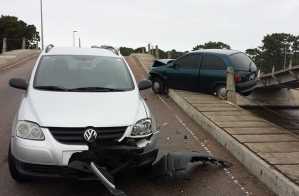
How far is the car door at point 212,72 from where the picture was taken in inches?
597

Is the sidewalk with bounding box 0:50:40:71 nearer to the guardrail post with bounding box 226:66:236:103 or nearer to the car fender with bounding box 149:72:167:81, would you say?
the car fender with bounding box 149:72:167:81

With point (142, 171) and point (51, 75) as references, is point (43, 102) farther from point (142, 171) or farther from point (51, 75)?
point (142, 171)

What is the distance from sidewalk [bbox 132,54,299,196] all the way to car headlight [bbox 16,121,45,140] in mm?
2992

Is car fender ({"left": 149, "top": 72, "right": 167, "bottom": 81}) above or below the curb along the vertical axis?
above

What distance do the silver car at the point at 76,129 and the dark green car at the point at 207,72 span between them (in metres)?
8.39

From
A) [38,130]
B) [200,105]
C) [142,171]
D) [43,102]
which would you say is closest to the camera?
[38,130]

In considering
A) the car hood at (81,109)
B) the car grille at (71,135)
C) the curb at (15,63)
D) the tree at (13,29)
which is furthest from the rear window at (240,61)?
the tree at (13,29)

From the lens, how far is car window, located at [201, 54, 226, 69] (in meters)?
15.3

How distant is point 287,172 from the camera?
646cm

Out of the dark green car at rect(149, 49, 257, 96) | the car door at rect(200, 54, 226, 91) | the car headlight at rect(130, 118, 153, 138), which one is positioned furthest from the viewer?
the car door at rect(200, 54, 226, 91)

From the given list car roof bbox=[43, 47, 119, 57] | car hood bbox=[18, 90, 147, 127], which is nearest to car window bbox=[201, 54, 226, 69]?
car roof bbox=[43, 47, 119, 57]

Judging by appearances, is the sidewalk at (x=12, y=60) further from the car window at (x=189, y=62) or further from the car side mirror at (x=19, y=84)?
the car side mirror at (x=19, y=84)

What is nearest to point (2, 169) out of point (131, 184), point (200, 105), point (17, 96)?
point (131, 184)

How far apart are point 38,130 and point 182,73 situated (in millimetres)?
10954
